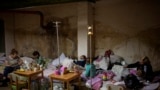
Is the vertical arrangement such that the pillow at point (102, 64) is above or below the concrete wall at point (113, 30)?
below

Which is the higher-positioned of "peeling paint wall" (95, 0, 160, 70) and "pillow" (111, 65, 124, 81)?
"peeling paint wall" (95, 0, 160, 70)

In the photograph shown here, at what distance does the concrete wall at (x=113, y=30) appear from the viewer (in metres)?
5.91

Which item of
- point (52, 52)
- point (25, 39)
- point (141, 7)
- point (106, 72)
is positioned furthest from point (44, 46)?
point (141, 7)

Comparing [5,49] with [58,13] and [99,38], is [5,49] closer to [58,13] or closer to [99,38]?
[58,13]

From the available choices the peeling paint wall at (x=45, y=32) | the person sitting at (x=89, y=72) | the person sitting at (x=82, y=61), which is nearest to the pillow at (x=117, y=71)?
the person sitting at (x=89, y=72)

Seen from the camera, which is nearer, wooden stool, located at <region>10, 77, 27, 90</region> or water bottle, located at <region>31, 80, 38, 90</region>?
wooden stool, located at <region>10, 77, 27, 90</region>

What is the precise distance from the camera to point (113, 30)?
6492mm

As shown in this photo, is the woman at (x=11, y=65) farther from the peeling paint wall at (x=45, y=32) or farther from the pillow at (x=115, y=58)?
the pillow at (x=115, y=58)

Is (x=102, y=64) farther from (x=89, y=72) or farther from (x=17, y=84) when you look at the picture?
(x=17, y=84)

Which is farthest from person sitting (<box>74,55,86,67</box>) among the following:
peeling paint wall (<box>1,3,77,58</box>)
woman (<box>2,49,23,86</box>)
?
woman (<box>2,49,23,86</box>)

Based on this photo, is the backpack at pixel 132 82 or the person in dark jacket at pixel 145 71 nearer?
the backpack at pixel 132 82

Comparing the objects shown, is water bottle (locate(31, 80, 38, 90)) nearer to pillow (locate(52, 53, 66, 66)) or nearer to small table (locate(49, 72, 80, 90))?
small table (locate(49, 72, 80, 90))

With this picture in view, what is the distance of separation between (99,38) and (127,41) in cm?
99

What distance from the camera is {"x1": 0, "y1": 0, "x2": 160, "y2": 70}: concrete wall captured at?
5.91 metres
